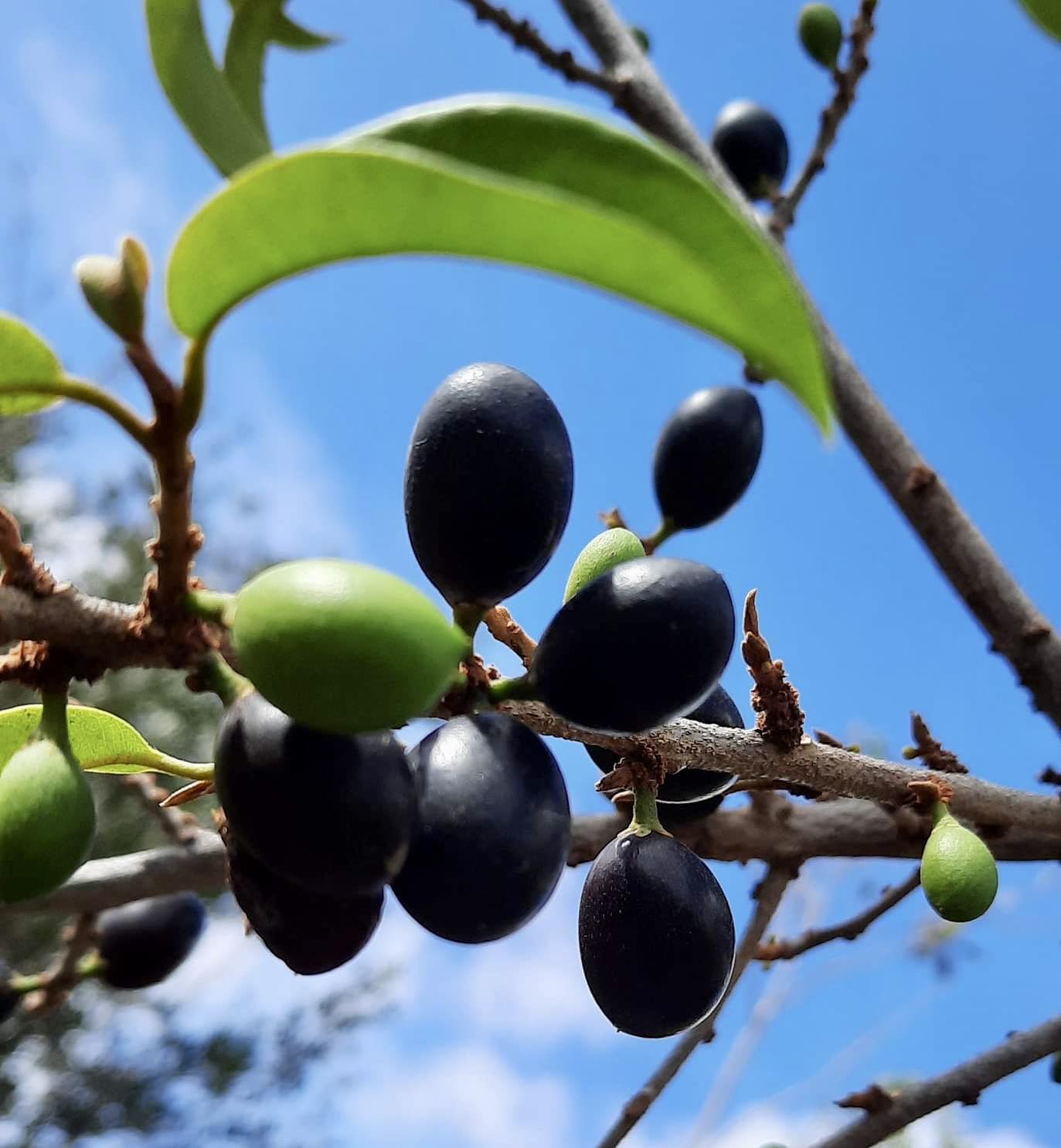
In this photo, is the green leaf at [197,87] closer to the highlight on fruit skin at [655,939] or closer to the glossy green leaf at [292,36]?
the glossy green leaf at [292,36]

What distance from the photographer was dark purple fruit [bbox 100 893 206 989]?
181 cm

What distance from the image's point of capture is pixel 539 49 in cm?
208

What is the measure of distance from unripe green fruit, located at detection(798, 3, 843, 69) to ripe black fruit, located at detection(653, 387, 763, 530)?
133cm

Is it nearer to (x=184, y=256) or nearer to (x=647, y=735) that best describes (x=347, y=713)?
(x=184, y=256)

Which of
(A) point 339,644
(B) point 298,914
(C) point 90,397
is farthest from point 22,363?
(B) point 298,914

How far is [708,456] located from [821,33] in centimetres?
144

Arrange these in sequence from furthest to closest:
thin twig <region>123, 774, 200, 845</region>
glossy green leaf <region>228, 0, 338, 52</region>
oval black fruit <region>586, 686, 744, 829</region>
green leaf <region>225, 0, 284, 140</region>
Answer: thin twig <region>123, 774, 200, 845</region> → glossy green leaf <region>228, 0, 338, 52</region> → green leaf <region>225, 0, 284, 140</region> → oval black fruit <region>586, 686, 744, 829</region>

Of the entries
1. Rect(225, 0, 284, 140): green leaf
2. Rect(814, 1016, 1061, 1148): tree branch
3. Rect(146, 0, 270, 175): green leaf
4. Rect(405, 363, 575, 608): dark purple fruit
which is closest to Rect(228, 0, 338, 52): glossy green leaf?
Rect(225, 0, 284, 140): green leaf

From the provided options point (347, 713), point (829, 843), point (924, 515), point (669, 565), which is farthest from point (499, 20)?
point (347, 713)

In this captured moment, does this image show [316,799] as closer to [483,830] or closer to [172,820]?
[483,830]

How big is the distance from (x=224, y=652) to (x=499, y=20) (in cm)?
179

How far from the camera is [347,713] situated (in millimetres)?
542

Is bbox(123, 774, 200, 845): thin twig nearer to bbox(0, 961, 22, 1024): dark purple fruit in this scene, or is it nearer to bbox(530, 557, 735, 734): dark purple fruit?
bbox(0, 961, 22, 1024): dark purple fruit

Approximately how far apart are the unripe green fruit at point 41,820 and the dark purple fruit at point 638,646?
0.95 ft
